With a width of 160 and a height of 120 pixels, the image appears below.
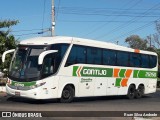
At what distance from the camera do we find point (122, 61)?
25859 mm

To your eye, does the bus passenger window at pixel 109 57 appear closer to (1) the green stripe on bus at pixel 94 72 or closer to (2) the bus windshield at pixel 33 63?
(1) the green stripe on bus at pixel 94 72

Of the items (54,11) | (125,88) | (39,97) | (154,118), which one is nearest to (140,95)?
(125,88)

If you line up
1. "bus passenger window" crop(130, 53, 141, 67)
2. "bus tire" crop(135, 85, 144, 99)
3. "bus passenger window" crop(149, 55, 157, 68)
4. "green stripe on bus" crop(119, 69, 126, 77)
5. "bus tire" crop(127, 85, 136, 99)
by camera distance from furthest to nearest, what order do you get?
"bus passenger window" crop(149, 55, 157, 68) → "bus tire" crop(135, 85, 144, 99) → "bus tire" crop(127, 85, 136, 99) → "bus passenger window" crop(130, 53, 141, 67) → "green stripe on bus" crop(119, 69, 126, 77)

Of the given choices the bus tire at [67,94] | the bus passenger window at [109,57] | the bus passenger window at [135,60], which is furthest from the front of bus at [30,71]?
the bus passenger window at [135,60]

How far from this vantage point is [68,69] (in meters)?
21.3

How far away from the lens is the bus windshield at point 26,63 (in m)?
19.9

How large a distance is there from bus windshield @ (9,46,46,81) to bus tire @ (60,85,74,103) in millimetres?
2146

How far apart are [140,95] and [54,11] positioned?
54.0 feet

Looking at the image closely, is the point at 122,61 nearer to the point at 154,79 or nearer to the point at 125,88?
the point at 125,88

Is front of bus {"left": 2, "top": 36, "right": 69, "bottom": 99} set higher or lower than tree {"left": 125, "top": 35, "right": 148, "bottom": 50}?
lower

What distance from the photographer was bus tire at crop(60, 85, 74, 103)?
21266 mm

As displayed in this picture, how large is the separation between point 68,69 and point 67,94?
126 centimetres

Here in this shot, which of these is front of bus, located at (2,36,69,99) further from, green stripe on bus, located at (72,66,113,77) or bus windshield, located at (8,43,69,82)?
green stripe on bus, located at (72,66,113,77)

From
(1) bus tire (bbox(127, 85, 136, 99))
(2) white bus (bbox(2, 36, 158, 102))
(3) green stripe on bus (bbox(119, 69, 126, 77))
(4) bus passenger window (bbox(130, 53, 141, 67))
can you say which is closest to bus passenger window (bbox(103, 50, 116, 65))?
(2) white bus (bbox(2, 36, 158, 102))
